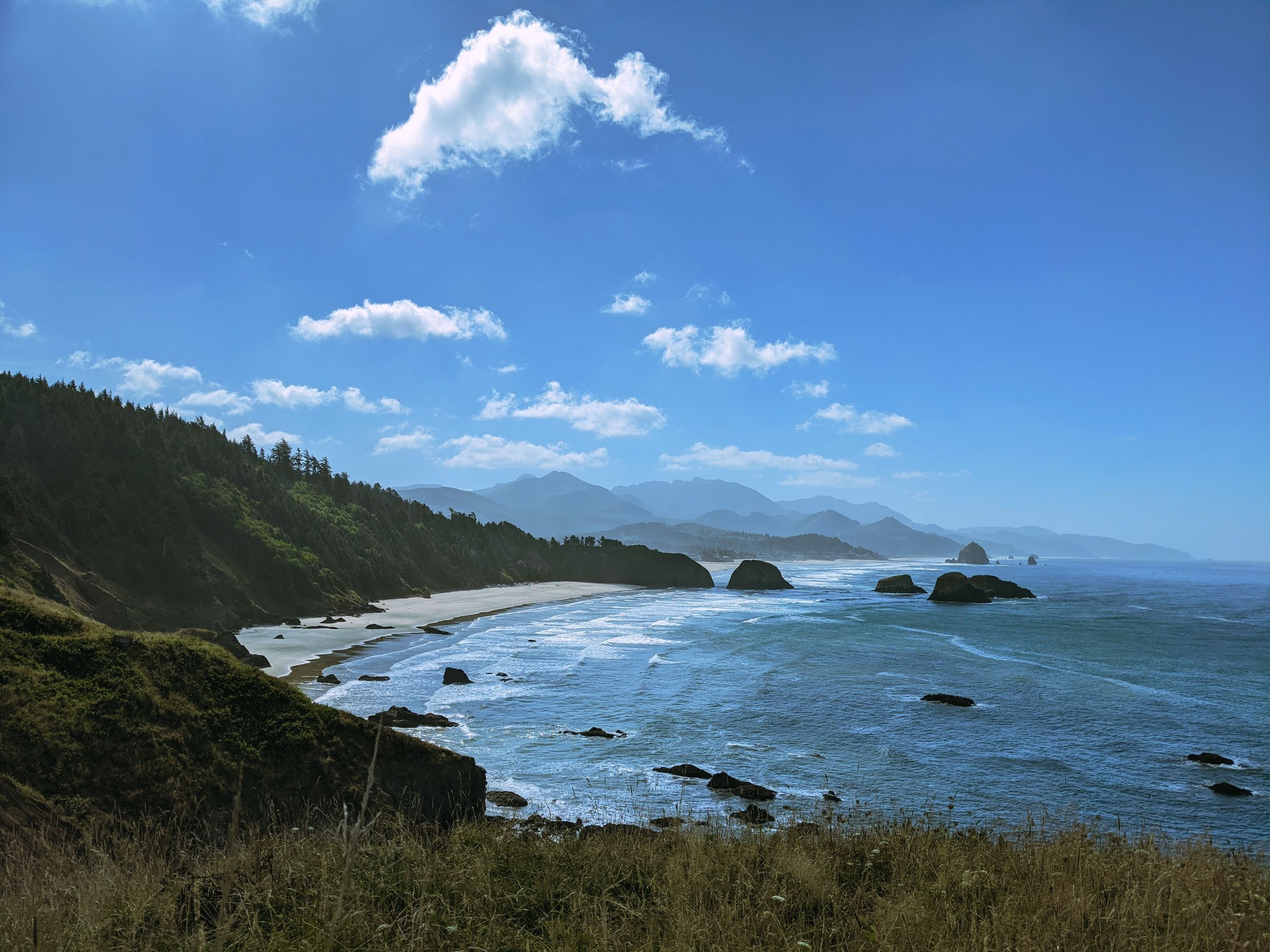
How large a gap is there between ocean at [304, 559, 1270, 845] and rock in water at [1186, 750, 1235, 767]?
374 millimetres

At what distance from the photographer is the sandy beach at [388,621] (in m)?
36.2

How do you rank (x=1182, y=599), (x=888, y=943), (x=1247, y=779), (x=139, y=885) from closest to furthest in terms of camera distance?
(x=888, y=943) < (x=139, y=885) < (x=1247, y=779) < (x=1182, y=599)

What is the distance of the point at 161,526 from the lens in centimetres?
4544

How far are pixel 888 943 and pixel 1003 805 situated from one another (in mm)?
13882

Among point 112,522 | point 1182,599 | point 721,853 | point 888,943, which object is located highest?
point 112,522

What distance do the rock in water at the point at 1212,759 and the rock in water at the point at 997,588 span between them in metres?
71.4

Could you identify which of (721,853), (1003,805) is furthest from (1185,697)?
(721,853)

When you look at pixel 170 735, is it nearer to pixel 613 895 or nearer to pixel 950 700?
pixel 613 895

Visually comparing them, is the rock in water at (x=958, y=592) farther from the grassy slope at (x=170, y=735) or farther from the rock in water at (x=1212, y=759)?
the grassy slope at (x=170, y=735)

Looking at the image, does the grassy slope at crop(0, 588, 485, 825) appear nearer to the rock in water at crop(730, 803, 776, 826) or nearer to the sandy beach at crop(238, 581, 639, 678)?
the rock in water at crop(730, 803, 776, 826)

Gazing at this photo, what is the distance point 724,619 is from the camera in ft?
204

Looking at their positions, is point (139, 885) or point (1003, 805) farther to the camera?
point (1003, 805)

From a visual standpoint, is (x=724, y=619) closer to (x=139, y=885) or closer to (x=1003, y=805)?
(x=1003, y=805)

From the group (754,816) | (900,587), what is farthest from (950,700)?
(900,587)
